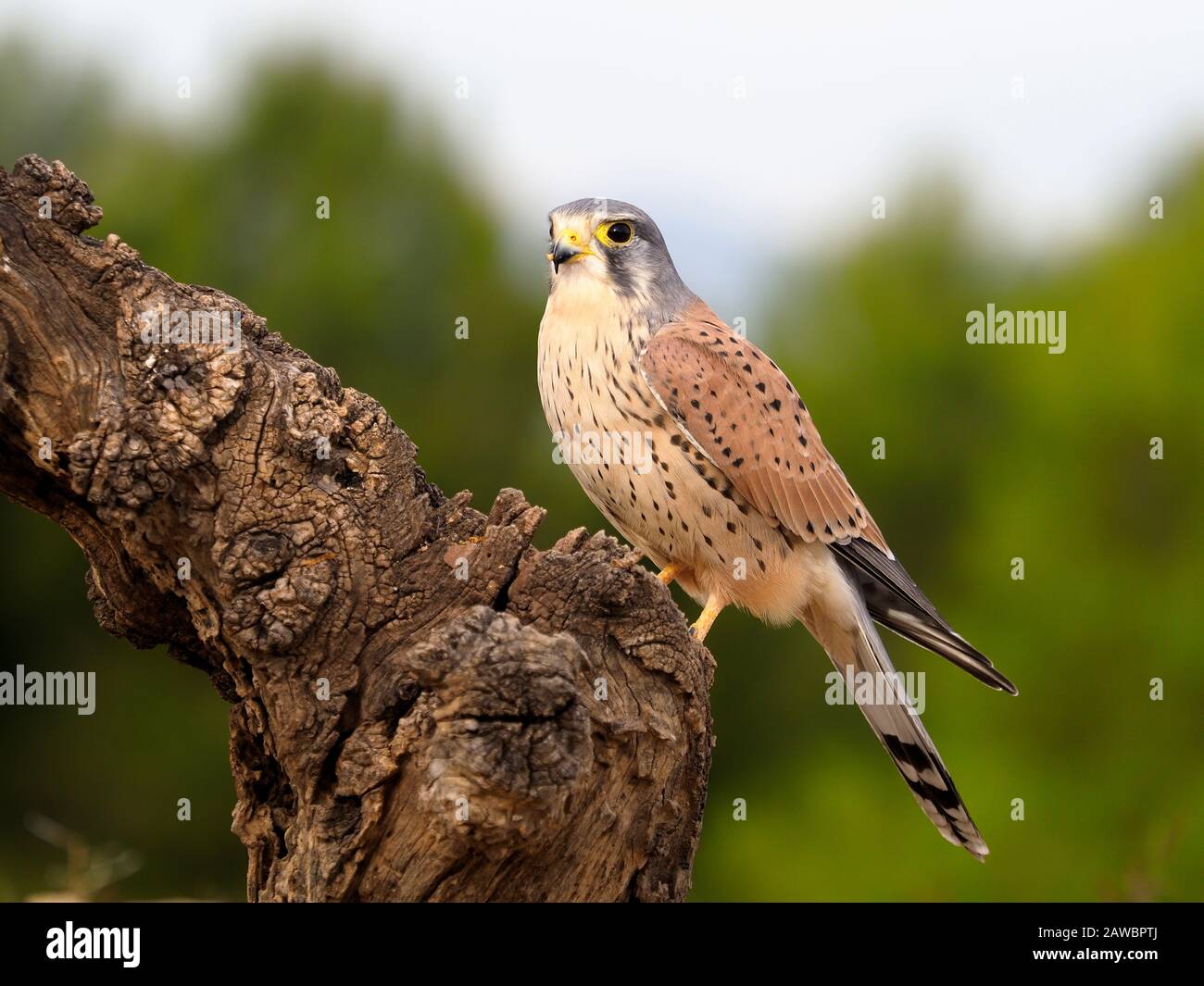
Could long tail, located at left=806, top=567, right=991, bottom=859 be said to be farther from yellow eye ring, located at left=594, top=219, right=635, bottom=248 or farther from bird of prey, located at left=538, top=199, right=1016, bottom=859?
yellow eye ring, located at left=594, top=219, right=635, bottom=248

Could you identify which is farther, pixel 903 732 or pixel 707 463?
pixel 903 732

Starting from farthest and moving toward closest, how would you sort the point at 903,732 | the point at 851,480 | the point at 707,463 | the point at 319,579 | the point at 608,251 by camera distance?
the point at 851,480 → the point at 903,732 → the point at 608,251 → the point at 707,463 → the point at 319,579

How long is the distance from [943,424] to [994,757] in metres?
4.16

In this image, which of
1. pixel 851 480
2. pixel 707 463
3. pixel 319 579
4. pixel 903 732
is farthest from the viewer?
pixel 851 480

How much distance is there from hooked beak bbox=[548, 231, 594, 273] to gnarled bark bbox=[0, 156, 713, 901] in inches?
53.0

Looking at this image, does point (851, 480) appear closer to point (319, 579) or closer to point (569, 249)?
point (569, 249)

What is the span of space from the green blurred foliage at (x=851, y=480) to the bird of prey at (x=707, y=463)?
5.51 m

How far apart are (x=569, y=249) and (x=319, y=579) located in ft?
6.16

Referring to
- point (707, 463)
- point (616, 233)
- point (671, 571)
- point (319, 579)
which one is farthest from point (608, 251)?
point (319, 579)

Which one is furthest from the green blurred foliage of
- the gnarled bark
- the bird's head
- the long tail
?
the gnarled bark

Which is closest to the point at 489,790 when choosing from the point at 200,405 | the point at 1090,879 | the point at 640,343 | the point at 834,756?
the point at 200,405

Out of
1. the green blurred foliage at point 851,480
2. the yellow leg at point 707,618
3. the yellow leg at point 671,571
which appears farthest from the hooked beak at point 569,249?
the green blurred foliage at point 851,480

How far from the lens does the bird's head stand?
4855 millimetres

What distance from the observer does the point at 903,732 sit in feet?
16.5
